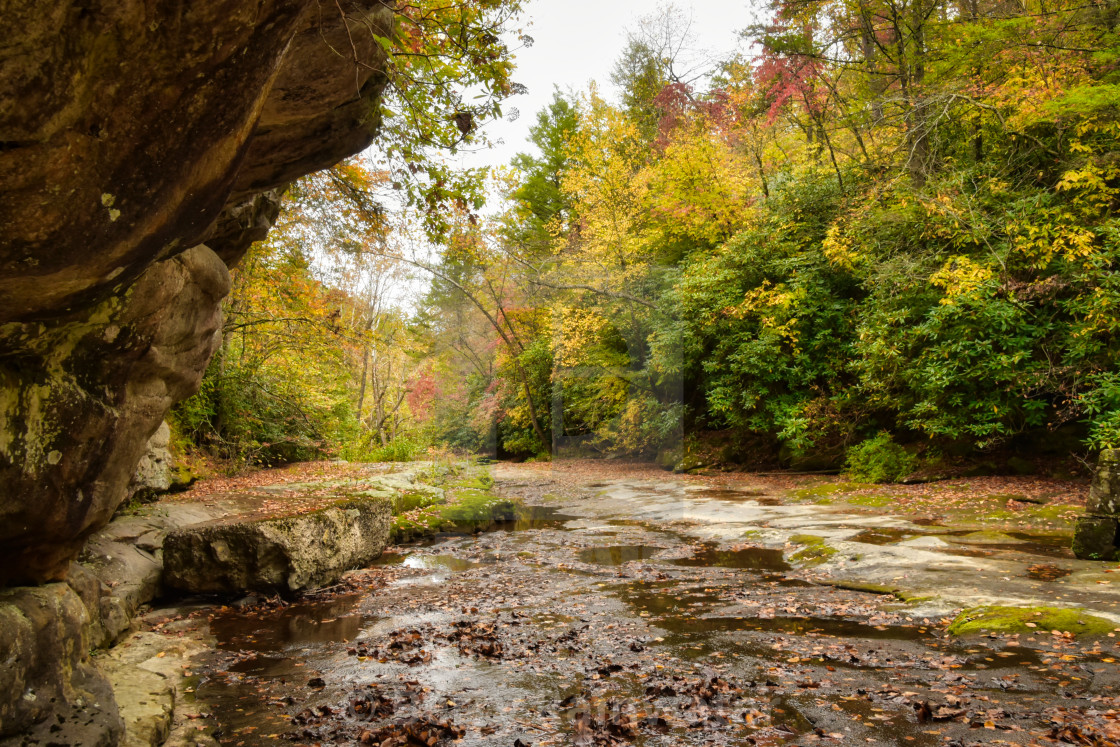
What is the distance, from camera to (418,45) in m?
5.93

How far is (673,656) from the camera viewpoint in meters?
4.65

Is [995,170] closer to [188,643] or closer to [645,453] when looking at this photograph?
[645,453]

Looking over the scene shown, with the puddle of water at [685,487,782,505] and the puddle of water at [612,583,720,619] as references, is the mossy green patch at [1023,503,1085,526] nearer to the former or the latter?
the puddle of water at [685,487,782,505]

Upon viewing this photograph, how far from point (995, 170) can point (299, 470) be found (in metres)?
16.5

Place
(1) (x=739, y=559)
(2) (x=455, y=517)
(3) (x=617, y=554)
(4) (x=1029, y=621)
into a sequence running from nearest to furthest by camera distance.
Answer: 1. (4) (x=1029, y=621)
2. (1) (x=739, y=559)
3. (3) (x=617, y=554)
4. (2) (x=455, y=517)

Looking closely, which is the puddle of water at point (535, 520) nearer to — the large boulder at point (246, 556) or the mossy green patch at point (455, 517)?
the mossy green patch at point (455, 517)

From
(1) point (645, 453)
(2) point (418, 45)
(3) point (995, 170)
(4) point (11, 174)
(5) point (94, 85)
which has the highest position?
(3) point (995, 170)

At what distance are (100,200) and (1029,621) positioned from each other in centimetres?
643

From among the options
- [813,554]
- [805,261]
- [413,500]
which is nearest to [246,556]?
[413,500]

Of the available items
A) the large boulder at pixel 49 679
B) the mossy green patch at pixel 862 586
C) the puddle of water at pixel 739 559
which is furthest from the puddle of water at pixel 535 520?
the large boulder at pixel 49 679

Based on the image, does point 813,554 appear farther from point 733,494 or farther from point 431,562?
point 733,494

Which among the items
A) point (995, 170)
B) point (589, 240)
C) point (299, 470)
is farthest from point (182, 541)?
point (589, 240)

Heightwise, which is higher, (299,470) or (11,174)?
(11,174)

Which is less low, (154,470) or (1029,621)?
(154,470)
